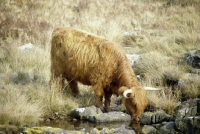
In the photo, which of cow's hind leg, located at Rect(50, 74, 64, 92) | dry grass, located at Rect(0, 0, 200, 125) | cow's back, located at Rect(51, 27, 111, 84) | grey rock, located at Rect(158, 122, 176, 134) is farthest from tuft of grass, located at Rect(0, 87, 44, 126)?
grey rock, located at Rect(158, 122, 176, 134)

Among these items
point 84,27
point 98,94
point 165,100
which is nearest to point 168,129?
point 165,100

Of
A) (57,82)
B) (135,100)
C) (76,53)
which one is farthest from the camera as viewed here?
(57,82)

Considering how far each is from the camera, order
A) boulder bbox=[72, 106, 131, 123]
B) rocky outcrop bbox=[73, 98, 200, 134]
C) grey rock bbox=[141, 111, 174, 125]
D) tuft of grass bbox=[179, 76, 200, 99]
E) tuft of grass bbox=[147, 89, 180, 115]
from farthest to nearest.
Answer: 1. tuft of grass bbox=[179, 76, 200, 99]
2. tuft of grass bbox=[147, 89, 180, 115]
3. boulder bbox=[72, 106, 131, 123]
4. grey rock bbox=[141, 111, 174, 125]
5. rocky outcrop bbox=[73, 98, 200, 134]

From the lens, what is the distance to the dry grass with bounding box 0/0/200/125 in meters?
7.29

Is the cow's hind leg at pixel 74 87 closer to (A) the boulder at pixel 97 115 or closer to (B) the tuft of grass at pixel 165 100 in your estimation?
(A) the boulder at pixel 97 115

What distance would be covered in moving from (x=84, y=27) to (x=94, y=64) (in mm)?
8277

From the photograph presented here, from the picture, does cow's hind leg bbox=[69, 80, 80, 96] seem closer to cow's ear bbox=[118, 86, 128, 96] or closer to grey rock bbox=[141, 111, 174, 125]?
cow's ear bbox=[118, 86, 128, 96]

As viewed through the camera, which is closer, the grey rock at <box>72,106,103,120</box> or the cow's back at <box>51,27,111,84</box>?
the grey rock at <box>72,106,103,120</box>

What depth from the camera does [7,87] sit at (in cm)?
743

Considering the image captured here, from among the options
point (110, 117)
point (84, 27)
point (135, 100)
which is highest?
point (84, 27)

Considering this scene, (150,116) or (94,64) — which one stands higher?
(94,64)

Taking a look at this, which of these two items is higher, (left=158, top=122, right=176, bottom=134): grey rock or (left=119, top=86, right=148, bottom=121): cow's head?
(left=119, top=86, right=148, bottom=121): cow's head

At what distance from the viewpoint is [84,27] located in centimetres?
1558

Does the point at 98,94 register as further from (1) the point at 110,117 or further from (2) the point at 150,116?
(2) the point at 150,116
